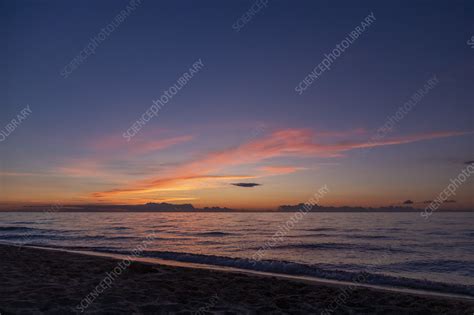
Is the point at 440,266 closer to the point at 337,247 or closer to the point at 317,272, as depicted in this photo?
the point at 337,247

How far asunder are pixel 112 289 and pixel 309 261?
44.3 feet

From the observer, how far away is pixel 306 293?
1055cm

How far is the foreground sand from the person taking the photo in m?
8.21

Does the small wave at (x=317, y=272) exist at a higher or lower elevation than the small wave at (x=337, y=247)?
higher

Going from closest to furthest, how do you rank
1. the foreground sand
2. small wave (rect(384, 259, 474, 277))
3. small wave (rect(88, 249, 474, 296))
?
the foreground sand
small wave (rect(88, 249, 474, 296))
small wave (rect(384, 259, 474, 277))

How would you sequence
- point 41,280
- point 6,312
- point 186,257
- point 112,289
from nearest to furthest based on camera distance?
point 6,312
point 112,289
point 41,280
point 186,257

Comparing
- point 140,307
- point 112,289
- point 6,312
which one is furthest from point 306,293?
point 6,312

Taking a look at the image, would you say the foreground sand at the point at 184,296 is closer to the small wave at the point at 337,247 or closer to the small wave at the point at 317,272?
the small wave at the point at 317,272

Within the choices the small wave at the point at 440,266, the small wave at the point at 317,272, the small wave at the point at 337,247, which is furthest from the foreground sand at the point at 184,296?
the small wave at the point at 337,247

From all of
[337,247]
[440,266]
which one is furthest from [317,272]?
[337,247]

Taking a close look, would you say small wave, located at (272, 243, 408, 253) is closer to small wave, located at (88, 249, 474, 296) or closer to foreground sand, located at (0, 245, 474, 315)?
small wave, located at (88, 249, 474, 296)

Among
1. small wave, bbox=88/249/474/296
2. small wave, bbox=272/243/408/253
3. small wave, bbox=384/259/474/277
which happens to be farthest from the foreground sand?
small wave, bbox=272/243/408/253

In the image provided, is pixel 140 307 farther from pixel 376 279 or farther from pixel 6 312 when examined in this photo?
pixel 376 279

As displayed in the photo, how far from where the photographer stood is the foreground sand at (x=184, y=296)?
→ 8211 mm
